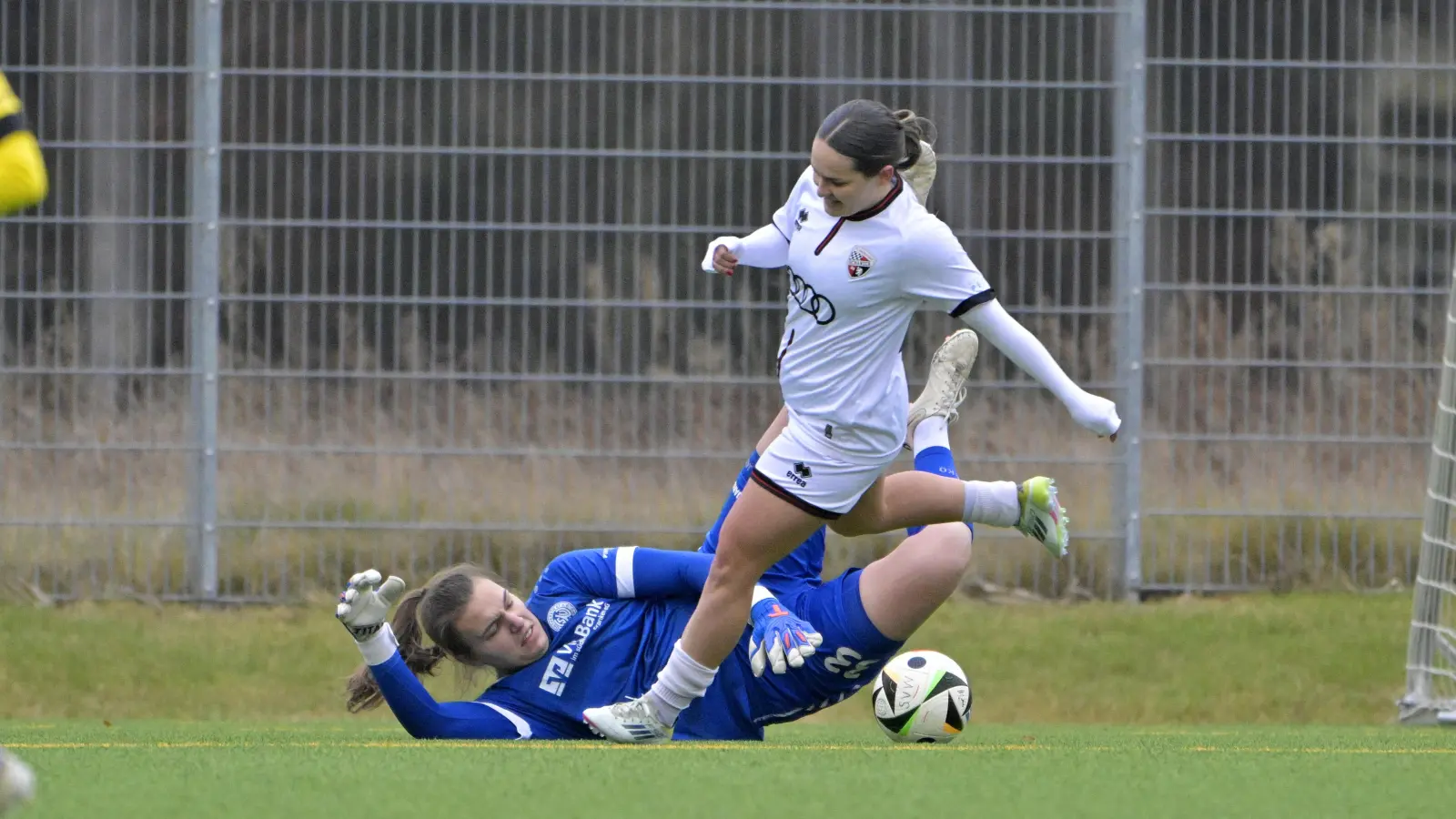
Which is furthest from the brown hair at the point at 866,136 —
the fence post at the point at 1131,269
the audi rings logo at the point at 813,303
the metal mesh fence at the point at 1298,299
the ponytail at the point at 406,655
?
the metal mesh fence at the point at 1298,299

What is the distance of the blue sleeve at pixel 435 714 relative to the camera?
5051mm

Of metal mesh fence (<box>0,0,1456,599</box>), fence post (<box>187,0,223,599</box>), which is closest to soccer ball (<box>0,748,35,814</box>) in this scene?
metal mesh fence (<box>0,0,1456,599</box>)

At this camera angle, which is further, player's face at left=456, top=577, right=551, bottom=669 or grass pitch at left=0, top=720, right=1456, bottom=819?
player's face at left=456, top=577, right=551, bottom=669

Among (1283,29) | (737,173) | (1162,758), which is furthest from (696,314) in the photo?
(1162,758)

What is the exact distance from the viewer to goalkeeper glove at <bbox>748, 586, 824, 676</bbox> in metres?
5.02

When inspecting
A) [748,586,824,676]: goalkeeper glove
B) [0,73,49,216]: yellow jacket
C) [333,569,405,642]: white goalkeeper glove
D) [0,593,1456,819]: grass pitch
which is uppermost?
[0,73,49,216]: yellow jacket

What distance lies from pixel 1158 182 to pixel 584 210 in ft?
7.16

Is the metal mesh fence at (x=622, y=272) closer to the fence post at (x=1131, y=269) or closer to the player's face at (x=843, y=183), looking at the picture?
the fence post at (x=1131, y=269)

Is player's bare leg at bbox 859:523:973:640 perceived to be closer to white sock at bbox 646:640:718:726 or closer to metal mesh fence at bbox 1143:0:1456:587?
white sock at bbox 646:640:718:726

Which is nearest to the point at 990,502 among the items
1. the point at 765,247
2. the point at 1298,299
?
the point at 765,247

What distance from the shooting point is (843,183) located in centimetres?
490

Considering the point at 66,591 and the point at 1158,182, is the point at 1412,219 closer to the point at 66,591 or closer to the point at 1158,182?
the point at 1158,182

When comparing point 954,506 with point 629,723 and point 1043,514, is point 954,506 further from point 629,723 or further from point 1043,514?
point 629,723

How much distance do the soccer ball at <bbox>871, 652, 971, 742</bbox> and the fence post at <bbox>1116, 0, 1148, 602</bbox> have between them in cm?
270
